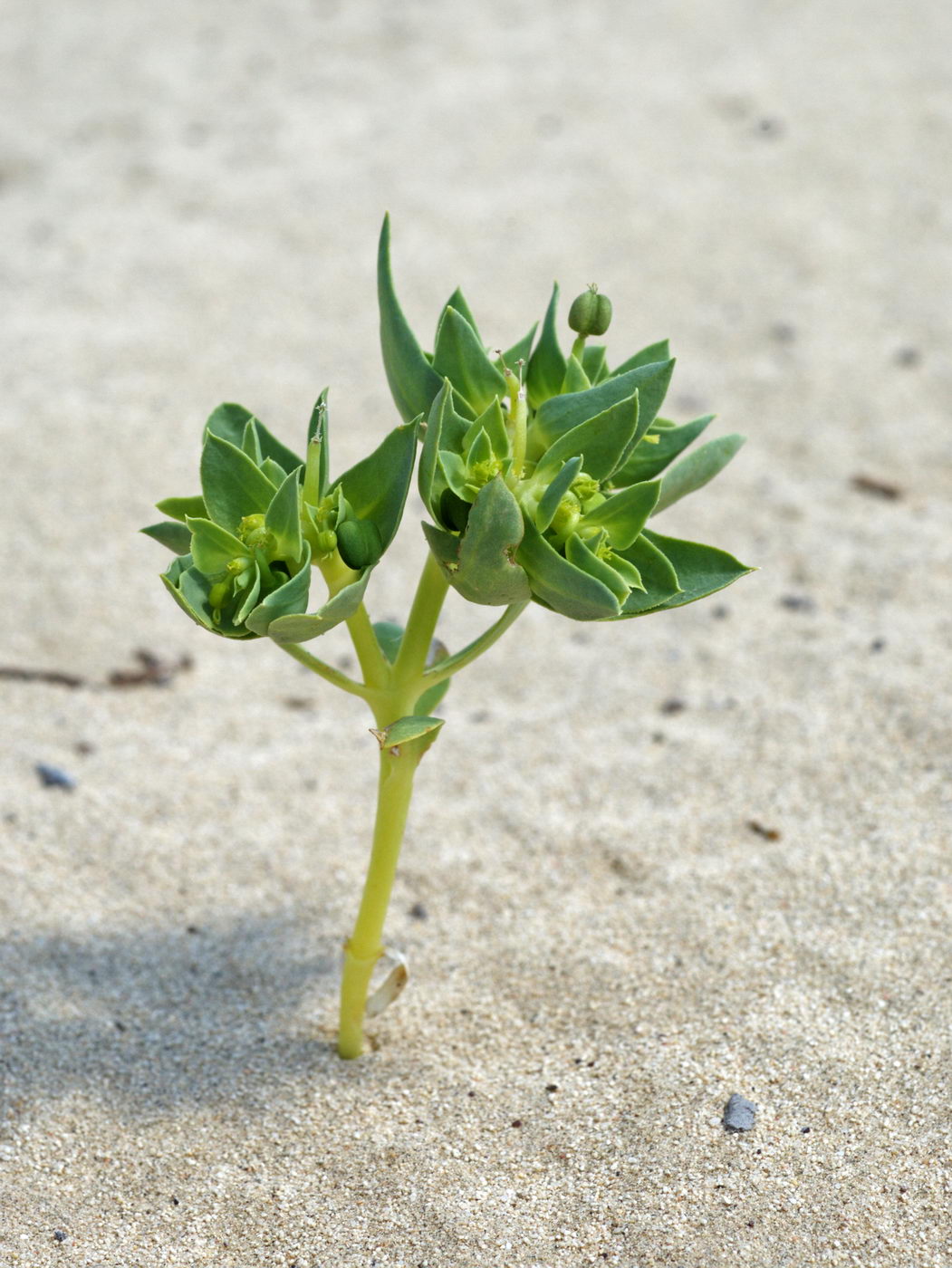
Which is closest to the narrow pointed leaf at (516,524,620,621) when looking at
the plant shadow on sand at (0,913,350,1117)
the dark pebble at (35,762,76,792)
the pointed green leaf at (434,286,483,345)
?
the pointed green leaf at (434,286,483,345)

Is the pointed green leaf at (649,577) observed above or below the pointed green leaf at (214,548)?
above

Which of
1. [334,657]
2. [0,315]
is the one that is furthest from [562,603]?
[0,315]

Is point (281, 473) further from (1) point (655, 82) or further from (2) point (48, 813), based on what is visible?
→ (1) point (655, 82)

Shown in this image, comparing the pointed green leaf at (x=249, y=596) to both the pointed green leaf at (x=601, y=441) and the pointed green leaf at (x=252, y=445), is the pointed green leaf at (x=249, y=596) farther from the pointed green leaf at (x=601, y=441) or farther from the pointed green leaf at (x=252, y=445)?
the pointed green leaf at (x=601, y=441)

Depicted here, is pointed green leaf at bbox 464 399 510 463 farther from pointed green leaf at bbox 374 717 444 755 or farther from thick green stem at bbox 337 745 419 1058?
thick green stem at bbox 337 745 419 1058

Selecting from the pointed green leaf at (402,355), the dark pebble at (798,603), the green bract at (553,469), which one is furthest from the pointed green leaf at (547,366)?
the dark pebble at (798,603)

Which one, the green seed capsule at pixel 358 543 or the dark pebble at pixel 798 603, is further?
the dark pebble at pixel 798 603

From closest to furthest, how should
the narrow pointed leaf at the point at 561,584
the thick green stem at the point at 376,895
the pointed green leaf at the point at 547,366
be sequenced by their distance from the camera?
the narrow pointed leaf at the point at 561,584 < the pointed green leaf at the point at 547,366 < the thick green stem at the point at 376,895

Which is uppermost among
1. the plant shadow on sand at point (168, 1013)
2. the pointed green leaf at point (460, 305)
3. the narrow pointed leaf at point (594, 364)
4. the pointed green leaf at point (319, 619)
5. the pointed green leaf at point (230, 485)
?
the pointed green leaf at point (460, 305)
